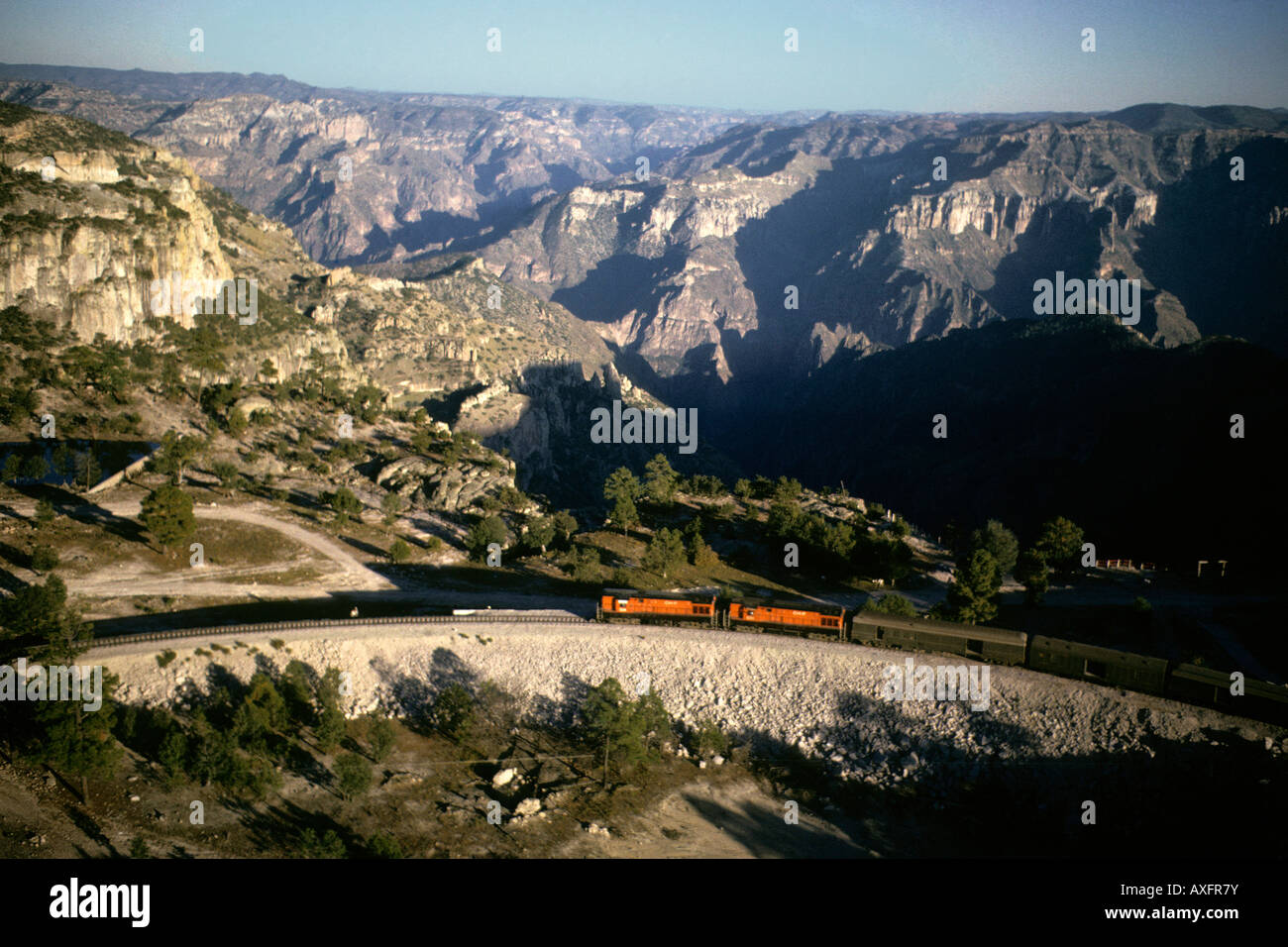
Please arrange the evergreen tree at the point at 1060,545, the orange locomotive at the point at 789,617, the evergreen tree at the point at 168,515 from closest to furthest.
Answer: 1. the orange locomotive at the point at 789,617
2. the evergreen tree at the point at 168,515
3. the evergreen tree at the point at 1060,545

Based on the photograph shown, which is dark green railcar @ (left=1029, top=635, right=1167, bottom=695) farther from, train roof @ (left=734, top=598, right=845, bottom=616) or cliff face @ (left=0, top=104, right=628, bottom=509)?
cliff face @ (left=0, top=104, right=628, bottom=509)

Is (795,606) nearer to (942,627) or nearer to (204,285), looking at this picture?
(942,627)

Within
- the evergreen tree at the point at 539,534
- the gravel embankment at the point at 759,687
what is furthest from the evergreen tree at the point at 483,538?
the gravel embankment at the point at 759,687

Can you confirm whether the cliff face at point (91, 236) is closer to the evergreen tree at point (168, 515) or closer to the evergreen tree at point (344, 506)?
the evergreen tree at point (344, 506)

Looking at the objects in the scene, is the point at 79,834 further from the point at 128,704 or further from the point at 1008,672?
the point at 1008,672

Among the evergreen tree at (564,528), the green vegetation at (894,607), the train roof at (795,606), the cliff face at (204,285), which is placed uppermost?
the cliff face at (204,285)

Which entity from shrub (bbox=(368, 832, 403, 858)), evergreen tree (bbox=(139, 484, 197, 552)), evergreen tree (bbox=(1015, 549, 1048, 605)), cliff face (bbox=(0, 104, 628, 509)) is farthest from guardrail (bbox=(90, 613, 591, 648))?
evergreen tree (bbox=(1015, 549, 1048, 605))

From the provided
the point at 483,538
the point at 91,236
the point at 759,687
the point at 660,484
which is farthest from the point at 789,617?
the point at 91,236
